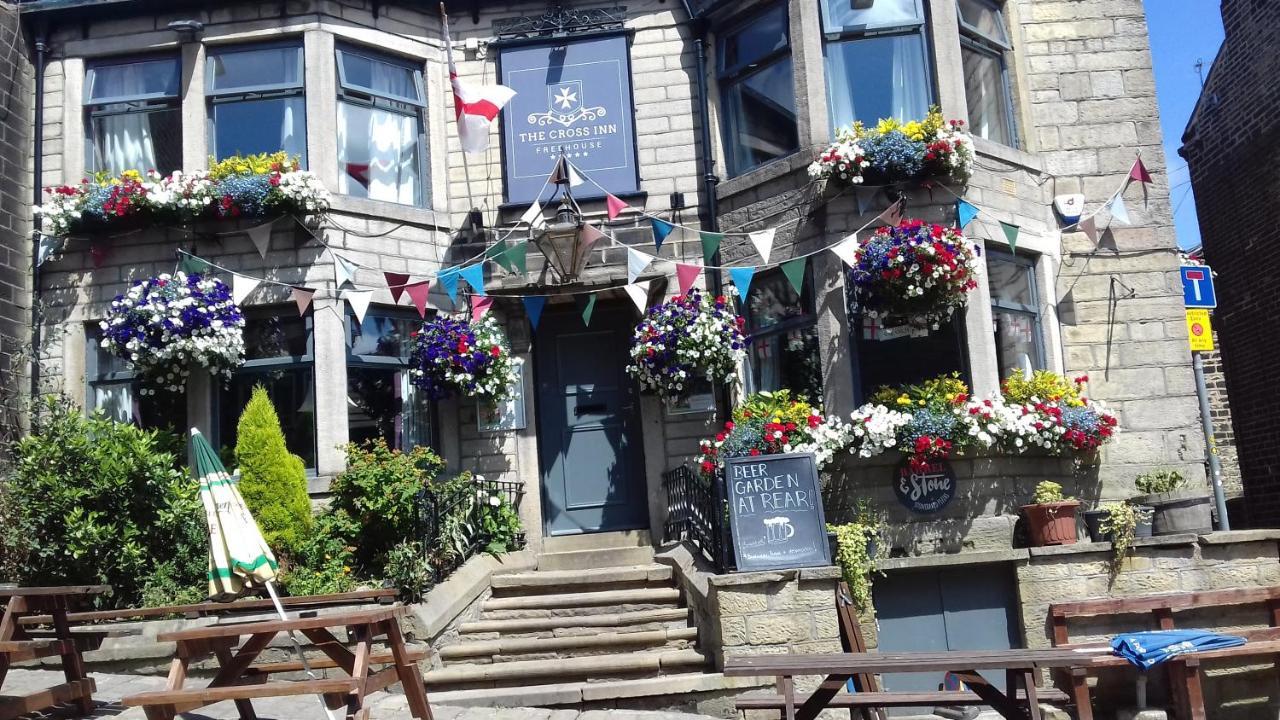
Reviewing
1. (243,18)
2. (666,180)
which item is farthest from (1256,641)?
(243,18)

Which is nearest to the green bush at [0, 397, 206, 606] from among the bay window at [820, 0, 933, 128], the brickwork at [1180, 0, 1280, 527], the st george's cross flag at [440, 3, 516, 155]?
the st george's cross flag at [440, 3, 516, 155]

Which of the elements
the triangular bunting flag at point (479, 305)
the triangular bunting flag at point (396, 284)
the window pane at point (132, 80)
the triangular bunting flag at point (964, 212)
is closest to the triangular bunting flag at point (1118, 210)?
the triangular bunting flag at point (964, 212)

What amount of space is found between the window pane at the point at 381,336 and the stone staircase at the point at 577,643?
2.59 m

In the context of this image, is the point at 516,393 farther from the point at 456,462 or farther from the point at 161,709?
the point at 161,709

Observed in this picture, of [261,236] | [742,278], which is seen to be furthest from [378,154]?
[742,278]

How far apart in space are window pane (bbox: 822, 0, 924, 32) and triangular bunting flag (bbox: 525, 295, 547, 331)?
3701 millimetres

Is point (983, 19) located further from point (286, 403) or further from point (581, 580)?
point (286, 403)

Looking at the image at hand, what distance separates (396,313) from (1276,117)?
11671mm

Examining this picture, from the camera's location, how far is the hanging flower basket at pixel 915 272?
29.2 feet

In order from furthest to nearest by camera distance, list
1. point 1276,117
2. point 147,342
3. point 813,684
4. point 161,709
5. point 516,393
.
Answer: point 1276,117 → point 516,393 → point 147,342 → point 813,684 → point 161,709

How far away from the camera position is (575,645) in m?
8.23

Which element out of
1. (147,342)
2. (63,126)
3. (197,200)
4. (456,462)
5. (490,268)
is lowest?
(456,462)

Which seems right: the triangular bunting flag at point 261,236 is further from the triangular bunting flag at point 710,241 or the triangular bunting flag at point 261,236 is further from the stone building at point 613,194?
the triangular bunting flag at point 710,241

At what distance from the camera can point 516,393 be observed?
1057 cm
